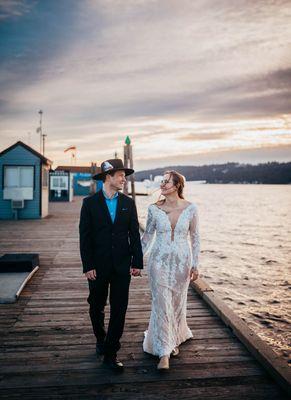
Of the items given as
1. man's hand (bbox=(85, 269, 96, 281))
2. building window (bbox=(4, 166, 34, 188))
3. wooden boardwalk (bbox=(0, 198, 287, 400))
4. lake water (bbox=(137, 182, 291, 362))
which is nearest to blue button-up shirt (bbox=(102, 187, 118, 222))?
man's hand (bbox=(85, 269, 96, 281))

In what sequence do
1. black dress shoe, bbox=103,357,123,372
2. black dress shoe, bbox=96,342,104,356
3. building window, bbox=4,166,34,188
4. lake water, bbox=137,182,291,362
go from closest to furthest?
1. black dress shoe, bbox=103,357,123,372
2. black dress shoe, bbox=96,342,104,356
3. lake water, bbox=137,182,291,362
4. building window, bbox=4,166,34,188

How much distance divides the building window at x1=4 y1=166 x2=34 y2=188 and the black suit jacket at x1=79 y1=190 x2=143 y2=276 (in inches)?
595

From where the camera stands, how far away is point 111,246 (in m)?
3.36

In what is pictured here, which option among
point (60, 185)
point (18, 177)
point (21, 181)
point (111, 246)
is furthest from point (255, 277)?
point (60, 185)

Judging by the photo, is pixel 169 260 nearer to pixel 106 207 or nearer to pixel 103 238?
pixel 103 238

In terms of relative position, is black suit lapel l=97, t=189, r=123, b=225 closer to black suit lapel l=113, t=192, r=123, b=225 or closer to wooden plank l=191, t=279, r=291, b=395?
black suit lapel l=113, t=192, r=123, b=225

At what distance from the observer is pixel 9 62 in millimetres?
17156

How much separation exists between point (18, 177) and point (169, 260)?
15775 mm

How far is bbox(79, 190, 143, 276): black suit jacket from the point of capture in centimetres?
337

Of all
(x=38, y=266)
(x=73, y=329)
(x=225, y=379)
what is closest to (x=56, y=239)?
(x=38, y=266)

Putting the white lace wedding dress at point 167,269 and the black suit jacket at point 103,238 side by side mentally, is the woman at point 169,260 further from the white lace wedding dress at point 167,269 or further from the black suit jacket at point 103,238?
the black suit jacket at point 103,238

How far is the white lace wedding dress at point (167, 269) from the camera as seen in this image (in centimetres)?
358

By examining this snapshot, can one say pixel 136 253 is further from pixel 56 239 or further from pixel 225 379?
pixel 56 239

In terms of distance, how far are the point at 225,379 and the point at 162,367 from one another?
63cm
